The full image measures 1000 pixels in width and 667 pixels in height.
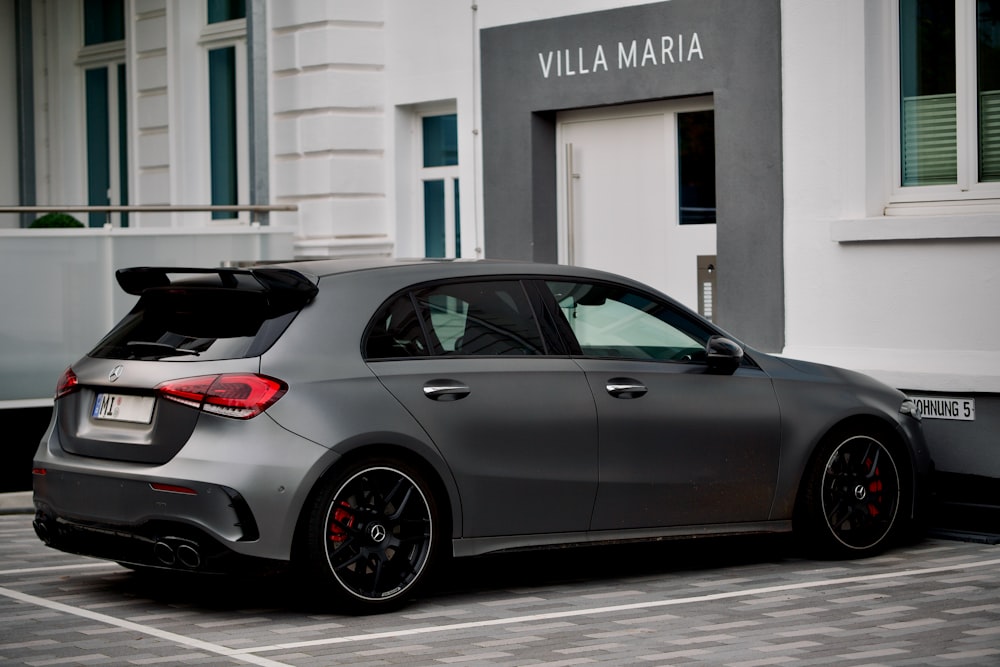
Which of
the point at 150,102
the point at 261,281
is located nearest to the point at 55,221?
the point at 150,102

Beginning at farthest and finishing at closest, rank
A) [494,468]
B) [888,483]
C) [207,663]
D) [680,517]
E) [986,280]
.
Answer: [986,280] < [888,483] < [680,517] < [494,468] < [207,663]

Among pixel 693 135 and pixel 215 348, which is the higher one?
pixel 693 135

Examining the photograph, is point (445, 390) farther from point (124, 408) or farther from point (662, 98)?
point (662, 98)

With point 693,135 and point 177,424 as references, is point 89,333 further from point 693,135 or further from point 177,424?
point 177,424

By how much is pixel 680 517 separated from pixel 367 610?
1768 millimetres

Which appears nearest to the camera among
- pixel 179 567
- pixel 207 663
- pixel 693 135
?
pixel 207 663

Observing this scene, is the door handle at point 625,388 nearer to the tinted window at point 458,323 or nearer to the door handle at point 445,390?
the tinted window at point 458,323

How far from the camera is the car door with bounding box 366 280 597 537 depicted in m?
7.55

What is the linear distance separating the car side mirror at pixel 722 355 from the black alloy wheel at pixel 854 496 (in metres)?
0.73

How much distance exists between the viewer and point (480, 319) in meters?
7.91

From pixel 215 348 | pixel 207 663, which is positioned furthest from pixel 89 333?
pixel 207 663

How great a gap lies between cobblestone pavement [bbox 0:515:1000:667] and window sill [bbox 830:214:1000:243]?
7.74ft

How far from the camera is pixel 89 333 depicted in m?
13.3

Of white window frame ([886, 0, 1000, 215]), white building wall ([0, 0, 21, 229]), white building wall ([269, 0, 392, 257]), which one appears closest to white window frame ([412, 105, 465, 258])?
white building wall ([269, 0, 392, 257])
